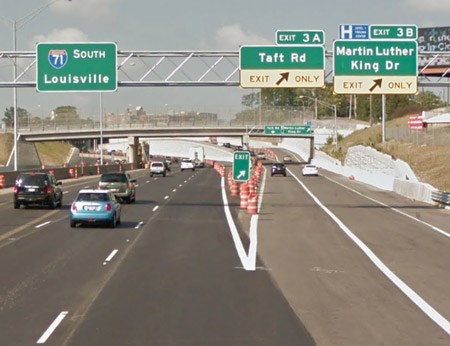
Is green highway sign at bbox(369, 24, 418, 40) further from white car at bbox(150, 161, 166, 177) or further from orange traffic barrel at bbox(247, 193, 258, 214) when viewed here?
white car at bbox(150, 161, 166, 177)

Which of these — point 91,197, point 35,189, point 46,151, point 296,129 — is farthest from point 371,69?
point 46,151

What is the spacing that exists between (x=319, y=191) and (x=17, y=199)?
2677cm

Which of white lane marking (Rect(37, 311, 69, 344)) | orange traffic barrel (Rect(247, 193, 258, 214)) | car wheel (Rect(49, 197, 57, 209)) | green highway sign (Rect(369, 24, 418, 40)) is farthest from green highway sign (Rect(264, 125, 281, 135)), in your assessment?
white lane marking (Rect(37, 311, 69, 344))

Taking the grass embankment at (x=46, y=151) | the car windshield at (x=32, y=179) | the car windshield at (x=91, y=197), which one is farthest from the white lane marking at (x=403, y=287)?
the grass embankment at (x=46, y=151)

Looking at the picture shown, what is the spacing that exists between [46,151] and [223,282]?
477 ft

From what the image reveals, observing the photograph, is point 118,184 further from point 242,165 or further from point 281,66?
point 281,66

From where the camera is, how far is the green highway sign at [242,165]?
151 ft

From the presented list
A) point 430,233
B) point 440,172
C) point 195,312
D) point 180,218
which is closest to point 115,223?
point 180,218

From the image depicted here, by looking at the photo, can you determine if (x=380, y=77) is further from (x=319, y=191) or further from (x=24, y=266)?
(x=319, y=191)

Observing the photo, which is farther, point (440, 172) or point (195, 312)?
point (440, 172)

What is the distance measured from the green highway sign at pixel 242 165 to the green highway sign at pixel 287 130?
69.3 meters

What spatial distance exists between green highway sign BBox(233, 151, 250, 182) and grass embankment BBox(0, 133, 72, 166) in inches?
2826

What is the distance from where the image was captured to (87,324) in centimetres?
1239

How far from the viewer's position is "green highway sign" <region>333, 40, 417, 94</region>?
3666 cm
